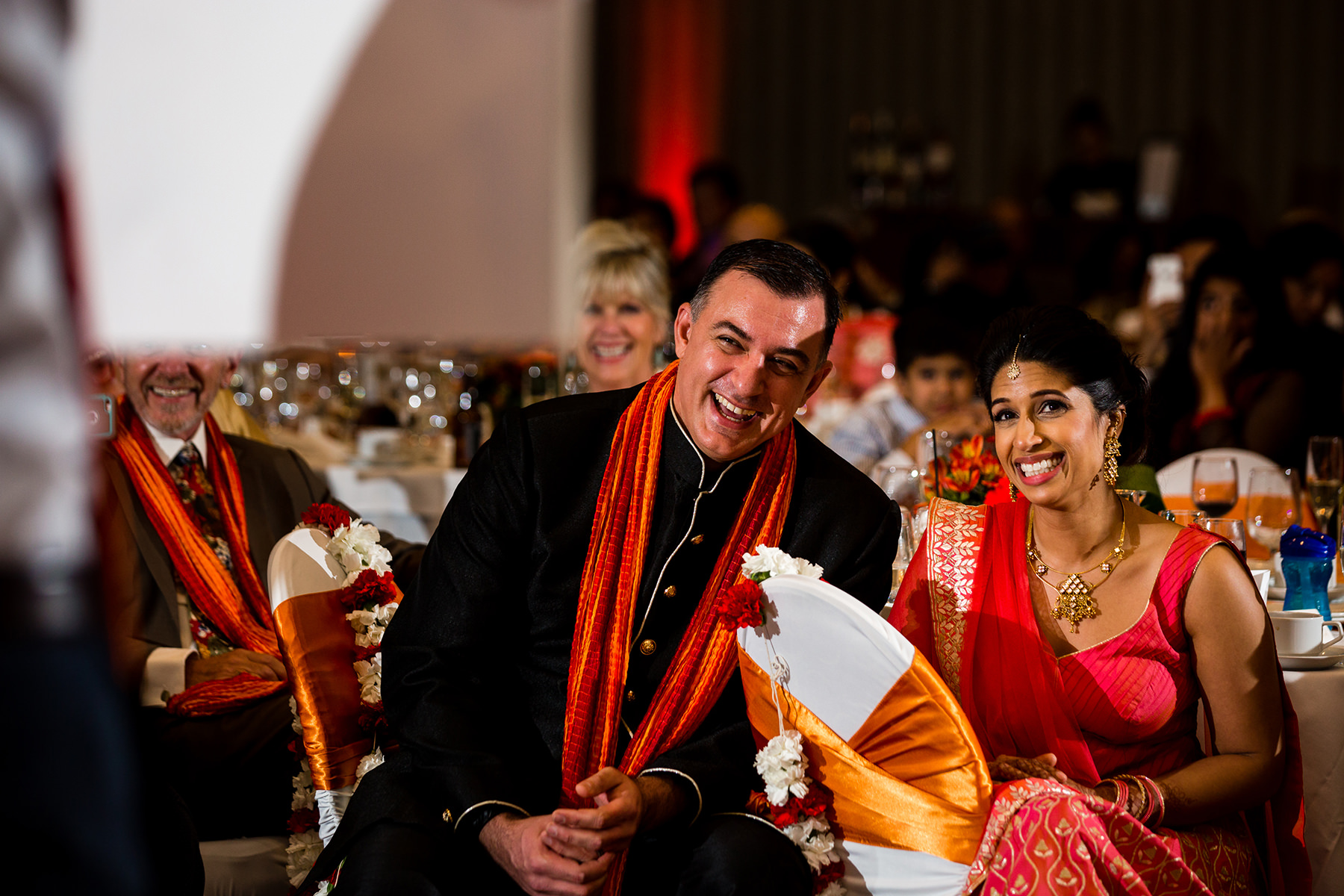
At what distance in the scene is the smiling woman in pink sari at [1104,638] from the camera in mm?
2004

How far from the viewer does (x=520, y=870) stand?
1.87 metres

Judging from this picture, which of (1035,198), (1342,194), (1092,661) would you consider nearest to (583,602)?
(1092,661)

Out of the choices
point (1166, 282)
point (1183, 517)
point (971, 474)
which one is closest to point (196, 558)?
point (971, 474)

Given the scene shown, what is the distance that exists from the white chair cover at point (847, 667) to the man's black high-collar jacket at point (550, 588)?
235 millimetres

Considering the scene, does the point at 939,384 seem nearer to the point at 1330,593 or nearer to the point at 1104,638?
the point at 1330,593

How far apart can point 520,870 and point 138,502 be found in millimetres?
1412

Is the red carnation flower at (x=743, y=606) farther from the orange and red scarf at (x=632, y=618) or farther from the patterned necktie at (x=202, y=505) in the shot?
the patterned necktie at (x=202, y=505)

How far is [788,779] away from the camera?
6.25 ft

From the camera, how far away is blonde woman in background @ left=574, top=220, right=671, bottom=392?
3.96 meters

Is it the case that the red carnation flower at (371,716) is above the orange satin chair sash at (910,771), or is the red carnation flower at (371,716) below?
below

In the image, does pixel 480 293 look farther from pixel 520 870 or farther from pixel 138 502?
pixel 138 502

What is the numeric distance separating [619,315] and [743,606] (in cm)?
219

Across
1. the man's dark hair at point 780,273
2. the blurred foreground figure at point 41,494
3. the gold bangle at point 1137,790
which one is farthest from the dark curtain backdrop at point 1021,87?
the blurred foreground figure at point 41,494

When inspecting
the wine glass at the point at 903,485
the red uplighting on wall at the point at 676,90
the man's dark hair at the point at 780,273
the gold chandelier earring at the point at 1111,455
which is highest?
the red uplighting on wall at the point at 676,90
